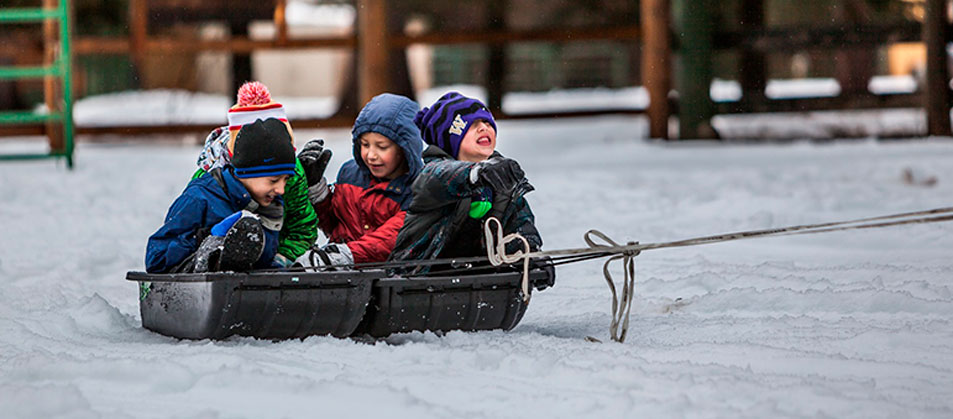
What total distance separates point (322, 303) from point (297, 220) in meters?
0.52

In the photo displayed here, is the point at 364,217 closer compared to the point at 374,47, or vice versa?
the point at 364,217

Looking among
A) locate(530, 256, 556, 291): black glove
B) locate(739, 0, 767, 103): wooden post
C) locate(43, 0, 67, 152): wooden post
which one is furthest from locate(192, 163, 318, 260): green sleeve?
locate(739, 0, 767, 103): wooden post

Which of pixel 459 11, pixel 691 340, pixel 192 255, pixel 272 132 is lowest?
pixel 691 340

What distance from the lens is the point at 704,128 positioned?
1026cm

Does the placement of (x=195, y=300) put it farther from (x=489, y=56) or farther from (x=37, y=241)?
(x=489, y=56)

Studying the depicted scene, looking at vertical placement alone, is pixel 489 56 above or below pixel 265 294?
above

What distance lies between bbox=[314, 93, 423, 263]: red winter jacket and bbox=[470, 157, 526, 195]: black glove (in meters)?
0.54

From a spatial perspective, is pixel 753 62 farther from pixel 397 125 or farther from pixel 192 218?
pixel 192 218

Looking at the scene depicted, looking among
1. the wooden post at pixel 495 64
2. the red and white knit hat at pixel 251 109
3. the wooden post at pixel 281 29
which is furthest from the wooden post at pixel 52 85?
the red and white knit hat at pixel 251 109

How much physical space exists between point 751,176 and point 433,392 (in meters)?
5.73

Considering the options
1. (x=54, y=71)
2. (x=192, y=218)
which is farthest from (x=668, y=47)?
(x=192, y=218)

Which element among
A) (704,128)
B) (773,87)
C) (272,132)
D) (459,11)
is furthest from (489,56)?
(272,132)

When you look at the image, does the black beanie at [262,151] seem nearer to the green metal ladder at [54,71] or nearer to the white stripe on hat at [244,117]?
the white stripe on hat at [244,117]

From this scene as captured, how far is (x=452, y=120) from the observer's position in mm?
3850
